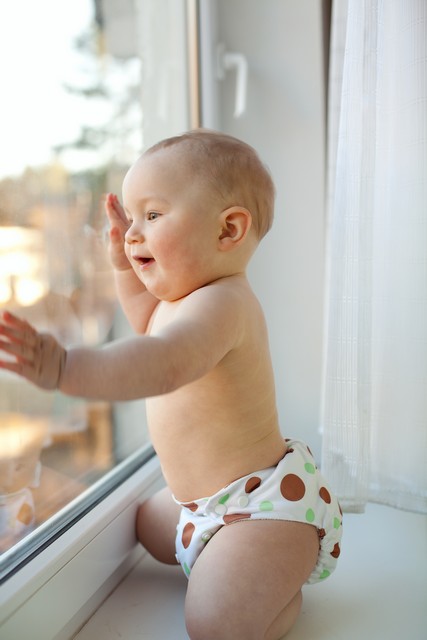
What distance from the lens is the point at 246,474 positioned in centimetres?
86

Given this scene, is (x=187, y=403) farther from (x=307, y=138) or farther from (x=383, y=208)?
(x=307, y=138)

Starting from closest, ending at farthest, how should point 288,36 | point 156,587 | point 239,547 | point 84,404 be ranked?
point 239,547 → point 156,587 → point 84,404 → point 288,36

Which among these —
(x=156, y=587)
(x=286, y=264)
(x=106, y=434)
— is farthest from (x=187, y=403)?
(x=286, y=264)

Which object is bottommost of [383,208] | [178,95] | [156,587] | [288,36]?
[156,587]

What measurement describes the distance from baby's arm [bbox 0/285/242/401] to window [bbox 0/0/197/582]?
0.93 ft

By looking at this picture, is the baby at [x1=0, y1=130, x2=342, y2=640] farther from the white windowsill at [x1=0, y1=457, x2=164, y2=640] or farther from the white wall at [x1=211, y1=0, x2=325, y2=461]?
the white wall at [x1=211, y1=0, x2=325, y2=461]

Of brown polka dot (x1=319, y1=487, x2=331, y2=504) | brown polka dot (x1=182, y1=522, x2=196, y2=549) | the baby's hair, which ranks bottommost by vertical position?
brown polka dot (x1=182, y1=522, x2=196, y2=549)

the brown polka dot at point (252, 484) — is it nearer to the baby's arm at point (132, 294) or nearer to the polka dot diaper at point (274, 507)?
the polka dot diaper at point (274, 507)

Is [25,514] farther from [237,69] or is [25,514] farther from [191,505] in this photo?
[237,69]

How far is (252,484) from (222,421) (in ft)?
0.29

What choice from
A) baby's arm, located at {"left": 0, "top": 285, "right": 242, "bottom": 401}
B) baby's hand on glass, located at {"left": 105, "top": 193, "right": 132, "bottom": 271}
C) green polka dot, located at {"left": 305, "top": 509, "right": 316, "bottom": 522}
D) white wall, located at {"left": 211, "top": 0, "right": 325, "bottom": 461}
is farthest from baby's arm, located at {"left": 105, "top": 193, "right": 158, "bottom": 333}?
white wall, located at {"left": 211, "top": 0, "right": 325, "bottom": 461}

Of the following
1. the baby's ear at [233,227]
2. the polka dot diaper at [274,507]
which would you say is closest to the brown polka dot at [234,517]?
the polka dot diaper at [274,507]

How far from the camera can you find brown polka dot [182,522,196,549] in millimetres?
872

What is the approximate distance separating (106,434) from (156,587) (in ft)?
1.04
